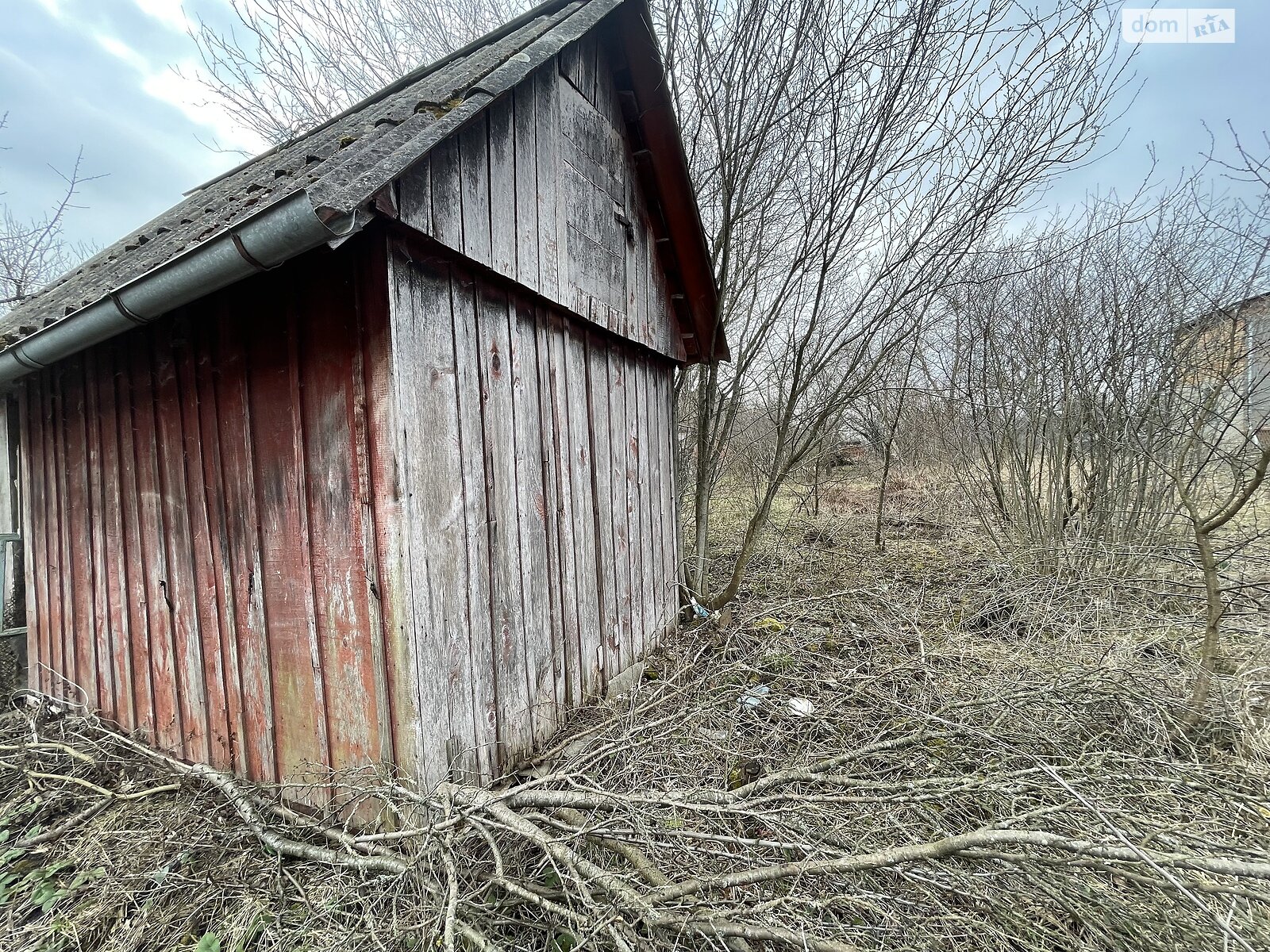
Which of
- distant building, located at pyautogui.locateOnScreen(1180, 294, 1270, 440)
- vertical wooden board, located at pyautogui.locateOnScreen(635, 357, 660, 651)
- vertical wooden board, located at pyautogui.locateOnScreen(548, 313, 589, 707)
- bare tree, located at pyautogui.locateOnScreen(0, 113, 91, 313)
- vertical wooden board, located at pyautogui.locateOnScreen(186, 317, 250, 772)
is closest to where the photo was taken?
vertical wooden board, located at pyautogui.locateOnScreen(186, 317, 250, 772)

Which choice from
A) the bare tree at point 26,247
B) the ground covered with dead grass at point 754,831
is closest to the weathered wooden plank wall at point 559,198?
the ground covered with dead grass at point 754,831

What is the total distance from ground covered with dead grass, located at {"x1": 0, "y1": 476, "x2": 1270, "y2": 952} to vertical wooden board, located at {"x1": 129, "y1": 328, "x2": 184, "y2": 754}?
0.81 ft

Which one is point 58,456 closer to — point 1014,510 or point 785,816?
point 785,816

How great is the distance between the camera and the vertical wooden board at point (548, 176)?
10.0 ft

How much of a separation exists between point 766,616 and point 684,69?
18.5 ft

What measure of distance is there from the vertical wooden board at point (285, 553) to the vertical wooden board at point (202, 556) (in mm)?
459

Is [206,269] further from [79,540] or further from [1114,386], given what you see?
[1114,386]

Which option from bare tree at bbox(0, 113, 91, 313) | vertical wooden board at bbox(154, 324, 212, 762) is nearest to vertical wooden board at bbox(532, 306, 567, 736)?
vertical wooden board at bbox(154, 324, 212, 762)

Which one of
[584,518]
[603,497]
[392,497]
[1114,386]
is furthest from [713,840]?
[1114,386]

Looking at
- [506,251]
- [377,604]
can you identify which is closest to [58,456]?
[377,604]

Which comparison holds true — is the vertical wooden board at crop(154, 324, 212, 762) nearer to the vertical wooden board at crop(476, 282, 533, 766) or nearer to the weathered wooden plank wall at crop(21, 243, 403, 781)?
the weathered wooden plank wall at crop(21, 243, 403, 781)

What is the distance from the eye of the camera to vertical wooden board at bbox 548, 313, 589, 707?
3.35m

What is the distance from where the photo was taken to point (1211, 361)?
457cm

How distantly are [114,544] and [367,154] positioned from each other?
3.11 m
